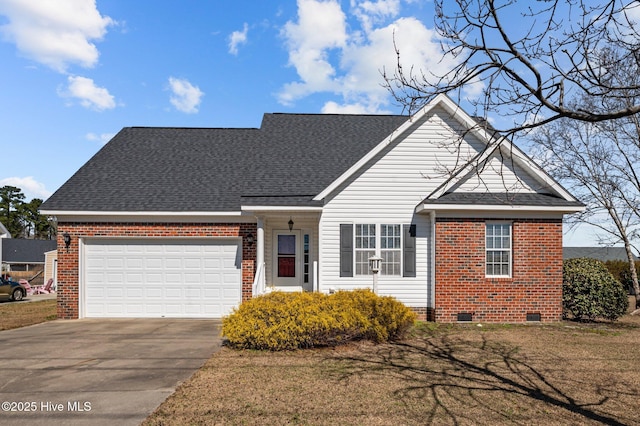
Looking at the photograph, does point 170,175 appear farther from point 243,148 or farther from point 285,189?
point 285,189

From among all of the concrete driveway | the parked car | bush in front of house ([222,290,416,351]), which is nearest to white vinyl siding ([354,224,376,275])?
bush in front of house ([222,290,416,351])

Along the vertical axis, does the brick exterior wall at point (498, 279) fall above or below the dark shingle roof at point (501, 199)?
below

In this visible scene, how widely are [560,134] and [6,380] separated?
61.5 feet

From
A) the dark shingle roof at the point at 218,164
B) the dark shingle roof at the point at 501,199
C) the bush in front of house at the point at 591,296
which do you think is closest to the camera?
the dark shingle roof at the point at 501,199

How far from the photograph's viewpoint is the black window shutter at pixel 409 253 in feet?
39.5

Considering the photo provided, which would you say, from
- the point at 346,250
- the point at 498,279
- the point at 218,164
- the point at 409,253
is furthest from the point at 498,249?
the point at 218,164

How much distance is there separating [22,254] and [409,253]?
136 ft

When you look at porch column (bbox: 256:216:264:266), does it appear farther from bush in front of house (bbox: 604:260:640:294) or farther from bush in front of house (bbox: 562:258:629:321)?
bush in front of house (bbox: 604:260:640:294)

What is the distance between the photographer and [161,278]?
1294 centimetres

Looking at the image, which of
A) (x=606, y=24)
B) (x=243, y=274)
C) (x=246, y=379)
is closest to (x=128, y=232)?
(x=243, y=274)

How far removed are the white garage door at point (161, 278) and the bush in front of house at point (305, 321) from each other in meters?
4.23

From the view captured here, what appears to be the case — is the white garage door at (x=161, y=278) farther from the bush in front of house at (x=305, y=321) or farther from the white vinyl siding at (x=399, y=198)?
the bush in front of house at (x=305, y=321)

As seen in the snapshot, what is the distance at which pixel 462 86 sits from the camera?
543 cm

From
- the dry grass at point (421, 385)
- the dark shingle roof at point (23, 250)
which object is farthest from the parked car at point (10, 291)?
the dry grass at point (421, 385)
